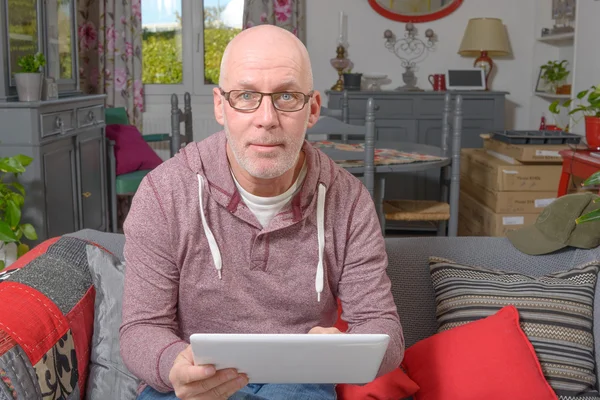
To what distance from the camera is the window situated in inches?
218

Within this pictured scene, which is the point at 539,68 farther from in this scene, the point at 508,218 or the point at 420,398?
the point at 420,398

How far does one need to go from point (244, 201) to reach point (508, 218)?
272 cm

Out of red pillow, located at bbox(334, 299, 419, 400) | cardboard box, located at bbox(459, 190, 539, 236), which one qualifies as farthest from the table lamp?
red pillow, located at bbox(334, 299, 419, 400)

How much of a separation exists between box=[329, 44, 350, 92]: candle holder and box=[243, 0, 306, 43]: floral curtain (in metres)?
0.30

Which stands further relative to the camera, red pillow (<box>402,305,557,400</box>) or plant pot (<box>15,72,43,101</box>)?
plant pot (<box>15,72,43,101</box>)

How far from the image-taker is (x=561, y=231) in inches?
76.9

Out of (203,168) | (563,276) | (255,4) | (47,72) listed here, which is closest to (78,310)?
(203,168)

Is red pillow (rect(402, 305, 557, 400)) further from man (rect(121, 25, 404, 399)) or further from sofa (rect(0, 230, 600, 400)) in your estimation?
man (rect(121, 25, 404, 399))

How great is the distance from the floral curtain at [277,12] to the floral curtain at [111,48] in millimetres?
779

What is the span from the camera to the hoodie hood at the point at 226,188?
1.43 metres

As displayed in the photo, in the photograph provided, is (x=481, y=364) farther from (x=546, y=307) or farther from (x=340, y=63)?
(x=340, y=63)

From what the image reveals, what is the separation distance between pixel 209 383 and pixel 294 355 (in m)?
0.17

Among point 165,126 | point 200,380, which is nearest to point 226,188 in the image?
point 200,380

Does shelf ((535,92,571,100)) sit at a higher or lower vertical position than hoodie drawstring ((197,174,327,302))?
higher
